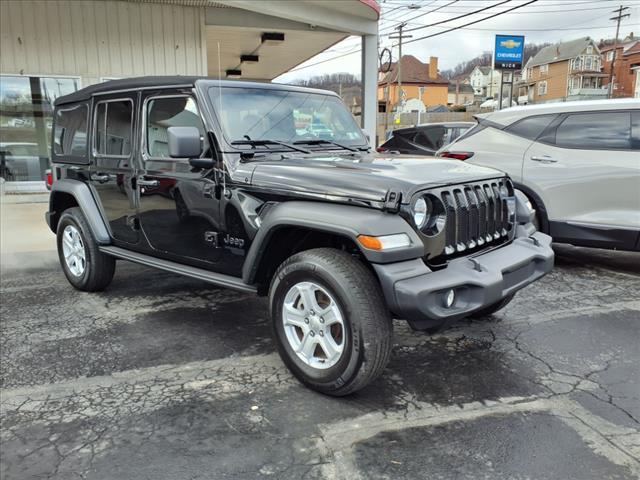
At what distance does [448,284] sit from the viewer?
8.82ft

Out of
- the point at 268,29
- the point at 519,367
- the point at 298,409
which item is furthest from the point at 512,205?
the point at 268,29

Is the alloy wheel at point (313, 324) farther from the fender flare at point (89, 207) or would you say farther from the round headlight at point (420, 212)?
the fender flare at point (89, 207)

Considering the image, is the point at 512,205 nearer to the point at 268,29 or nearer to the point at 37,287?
the point at 37,287

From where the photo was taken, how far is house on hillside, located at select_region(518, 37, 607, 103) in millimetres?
74000

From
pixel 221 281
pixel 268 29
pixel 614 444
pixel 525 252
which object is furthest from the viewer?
pixel 268 29

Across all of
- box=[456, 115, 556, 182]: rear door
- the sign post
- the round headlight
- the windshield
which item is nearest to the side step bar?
the windshield

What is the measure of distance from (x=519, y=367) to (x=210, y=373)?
1.99 m

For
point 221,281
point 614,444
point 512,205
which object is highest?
point 512,205

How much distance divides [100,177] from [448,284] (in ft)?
11.0

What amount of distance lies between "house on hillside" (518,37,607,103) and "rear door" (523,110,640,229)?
7237 cm

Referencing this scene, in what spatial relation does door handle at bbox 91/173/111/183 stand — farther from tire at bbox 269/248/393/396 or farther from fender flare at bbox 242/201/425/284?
tire at bbox 269/248/393/396

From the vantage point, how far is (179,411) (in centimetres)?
289

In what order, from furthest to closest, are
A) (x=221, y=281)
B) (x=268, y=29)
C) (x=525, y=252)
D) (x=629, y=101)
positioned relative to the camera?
1. (x=268, y=29)
2. (x=629, y=101)
3. (x=221, y=281)
4. (x=525, y=252)

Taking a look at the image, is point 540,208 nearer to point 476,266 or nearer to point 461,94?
point 476,266
